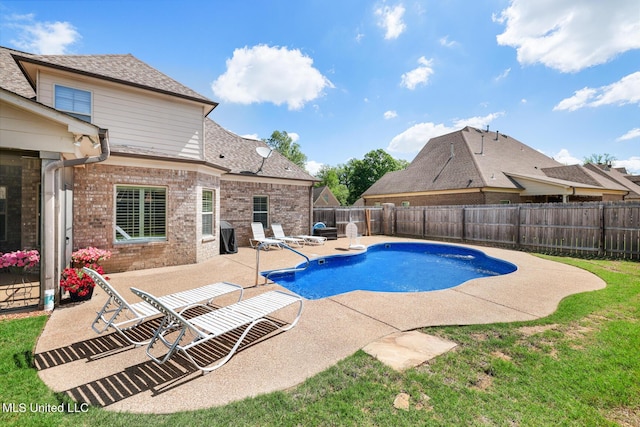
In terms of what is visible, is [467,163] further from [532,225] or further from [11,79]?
[11,79]

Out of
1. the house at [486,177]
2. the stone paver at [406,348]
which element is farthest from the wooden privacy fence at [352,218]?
the stone paver at [406,348]

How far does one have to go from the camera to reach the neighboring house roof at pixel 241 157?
13000 millimetres

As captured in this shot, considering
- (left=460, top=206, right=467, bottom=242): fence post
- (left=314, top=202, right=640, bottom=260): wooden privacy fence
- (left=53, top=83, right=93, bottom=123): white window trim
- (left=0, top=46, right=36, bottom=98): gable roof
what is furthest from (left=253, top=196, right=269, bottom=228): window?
(left=460, top=206, right=467, bottom=242): fence post

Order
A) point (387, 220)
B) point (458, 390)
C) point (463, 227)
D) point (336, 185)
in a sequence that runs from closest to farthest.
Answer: point (458, 390), point (463, 227), point (387, 220), point (336, 185)

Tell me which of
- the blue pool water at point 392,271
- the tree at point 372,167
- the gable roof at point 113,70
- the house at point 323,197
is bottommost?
the blue pool water at point 392,271

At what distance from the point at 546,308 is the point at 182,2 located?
42.5 ft

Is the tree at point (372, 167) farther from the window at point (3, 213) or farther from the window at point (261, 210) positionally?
the window at point (3, 213)

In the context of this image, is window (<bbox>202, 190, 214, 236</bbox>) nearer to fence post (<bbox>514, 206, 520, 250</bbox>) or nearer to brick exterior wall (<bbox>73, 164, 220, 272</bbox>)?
brick exterior wall (<bbox>73, 164, 220, 272</bbox>)

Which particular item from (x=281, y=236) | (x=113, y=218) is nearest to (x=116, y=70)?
(x=113, y=218)

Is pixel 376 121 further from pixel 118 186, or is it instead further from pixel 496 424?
pixel 496 424

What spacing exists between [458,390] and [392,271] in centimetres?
751

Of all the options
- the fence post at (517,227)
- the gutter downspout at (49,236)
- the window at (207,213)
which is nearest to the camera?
the gutter downspout at (49,236)

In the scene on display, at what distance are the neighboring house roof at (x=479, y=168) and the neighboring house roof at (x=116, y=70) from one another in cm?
1777

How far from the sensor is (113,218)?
780cm
